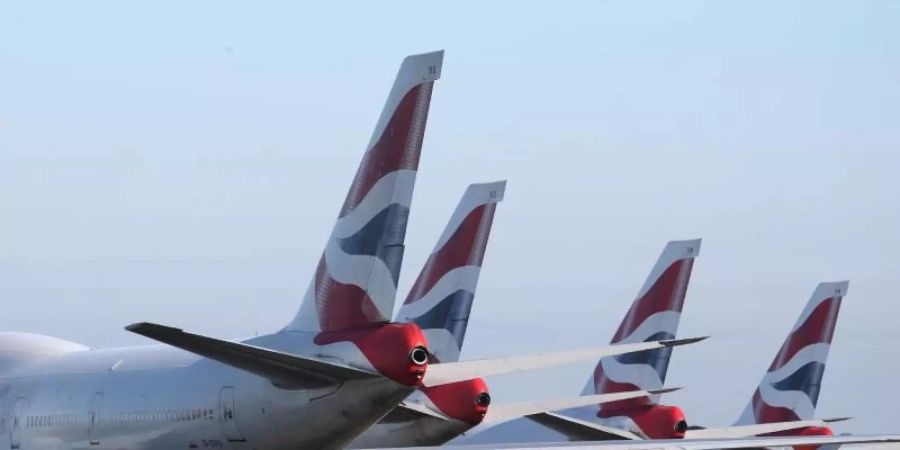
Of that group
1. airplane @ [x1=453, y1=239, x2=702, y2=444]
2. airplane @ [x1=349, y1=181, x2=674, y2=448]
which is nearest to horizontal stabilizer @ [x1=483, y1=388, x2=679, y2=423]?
airplane @ [x1=349, y1=181, x2=674, y2=448]

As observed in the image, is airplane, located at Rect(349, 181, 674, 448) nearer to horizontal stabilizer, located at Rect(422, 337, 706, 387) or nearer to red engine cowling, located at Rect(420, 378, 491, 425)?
red engine cowling, located at Rect(420, 378, 491, 425)

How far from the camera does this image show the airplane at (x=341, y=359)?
82.5ft

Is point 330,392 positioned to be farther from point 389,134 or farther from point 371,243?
point 389,134

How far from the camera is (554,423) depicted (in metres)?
37.9

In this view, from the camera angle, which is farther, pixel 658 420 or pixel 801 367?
pixel 801 367

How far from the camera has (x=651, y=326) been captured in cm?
4194

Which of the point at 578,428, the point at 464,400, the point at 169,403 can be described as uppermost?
the point at 578,428

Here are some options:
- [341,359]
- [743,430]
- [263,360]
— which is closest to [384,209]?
[341,359]

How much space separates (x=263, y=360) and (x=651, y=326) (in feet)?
64.6

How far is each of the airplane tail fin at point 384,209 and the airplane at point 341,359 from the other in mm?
16

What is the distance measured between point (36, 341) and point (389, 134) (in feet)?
36.9

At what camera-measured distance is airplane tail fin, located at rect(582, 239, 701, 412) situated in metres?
41.8

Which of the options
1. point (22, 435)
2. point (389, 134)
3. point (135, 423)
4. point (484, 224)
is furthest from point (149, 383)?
point (484, 224)

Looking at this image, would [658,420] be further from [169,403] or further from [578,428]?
[169,403]
